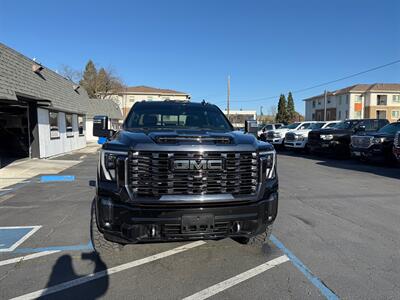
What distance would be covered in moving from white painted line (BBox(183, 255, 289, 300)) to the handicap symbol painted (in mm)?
2790

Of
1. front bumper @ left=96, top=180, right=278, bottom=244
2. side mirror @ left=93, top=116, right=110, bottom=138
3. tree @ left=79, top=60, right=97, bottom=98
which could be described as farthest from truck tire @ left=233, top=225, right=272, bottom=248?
tree @ left=79, top=60, right=97, bottom=98

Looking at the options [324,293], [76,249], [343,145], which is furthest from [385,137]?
[76,249]

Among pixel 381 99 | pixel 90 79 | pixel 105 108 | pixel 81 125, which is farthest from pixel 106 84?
pixel 381 99

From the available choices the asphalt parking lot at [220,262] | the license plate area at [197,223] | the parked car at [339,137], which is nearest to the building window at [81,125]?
the parked car at [339,137]

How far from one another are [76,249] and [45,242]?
0.61 m

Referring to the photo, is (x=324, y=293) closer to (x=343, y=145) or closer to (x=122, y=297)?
(x=122, y=297)

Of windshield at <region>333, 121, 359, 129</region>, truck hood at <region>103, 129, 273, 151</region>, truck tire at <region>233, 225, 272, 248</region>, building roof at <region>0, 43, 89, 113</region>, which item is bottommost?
truck tire at <region>233, 225, 272, 248</region>

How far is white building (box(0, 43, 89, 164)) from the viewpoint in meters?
12.8

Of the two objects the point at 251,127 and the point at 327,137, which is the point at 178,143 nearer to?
the point at 251,127

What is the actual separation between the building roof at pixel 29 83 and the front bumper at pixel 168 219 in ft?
30.9

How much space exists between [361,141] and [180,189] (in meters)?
12.3

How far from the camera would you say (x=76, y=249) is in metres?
4.26

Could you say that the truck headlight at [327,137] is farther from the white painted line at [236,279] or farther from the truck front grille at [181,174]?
the truck front grille at [181,174]

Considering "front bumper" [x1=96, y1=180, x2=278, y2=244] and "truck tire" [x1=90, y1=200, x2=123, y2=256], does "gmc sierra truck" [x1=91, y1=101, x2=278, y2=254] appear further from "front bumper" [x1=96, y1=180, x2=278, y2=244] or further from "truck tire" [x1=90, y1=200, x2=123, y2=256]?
"truck tire" [x1=90, y1=200, x2=123, y2=256]
